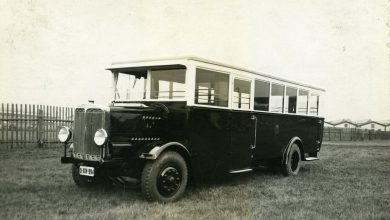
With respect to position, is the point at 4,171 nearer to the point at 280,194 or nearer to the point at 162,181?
the point at 162,181

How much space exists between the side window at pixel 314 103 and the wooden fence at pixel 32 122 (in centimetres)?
822

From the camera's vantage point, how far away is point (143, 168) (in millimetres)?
5891

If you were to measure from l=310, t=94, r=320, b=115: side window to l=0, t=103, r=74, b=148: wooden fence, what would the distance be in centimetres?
822

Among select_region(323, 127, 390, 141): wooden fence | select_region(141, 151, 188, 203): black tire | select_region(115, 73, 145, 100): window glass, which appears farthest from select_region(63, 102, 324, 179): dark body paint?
select_region(323, 127, 390, 141): wooden fence

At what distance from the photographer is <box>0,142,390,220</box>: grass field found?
5160mm

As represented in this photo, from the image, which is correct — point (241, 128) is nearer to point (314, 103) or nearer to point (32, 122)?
point (314, 103)

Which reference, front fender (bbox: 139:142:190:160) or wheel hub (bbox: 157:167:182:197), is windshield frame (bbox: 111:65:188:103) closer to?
front fender (bbox: 139:142:190:160)

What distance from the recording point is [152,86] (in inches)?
266

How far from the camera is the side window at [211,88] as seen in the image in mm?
6445

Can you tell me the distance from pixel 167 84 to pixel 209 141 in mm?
1217

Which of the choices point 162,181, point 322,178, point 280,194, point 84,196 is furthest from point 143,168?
point 322,178

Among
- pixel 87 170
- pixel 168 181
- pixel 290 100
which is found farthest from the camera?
pixel 290 100

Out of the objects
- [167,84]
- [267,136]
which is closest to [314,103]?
[267,136]

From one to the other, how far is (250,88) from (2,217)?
485cm
